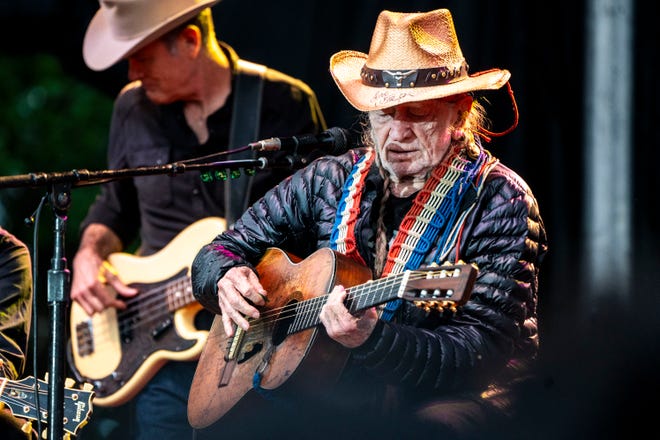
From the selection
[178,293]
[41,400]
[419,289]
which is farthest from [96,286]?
[419,289]

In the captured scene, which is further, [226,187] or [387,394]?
[226,187]

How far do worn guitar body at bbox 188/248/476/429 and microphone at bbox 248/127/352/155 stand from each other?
1.13 feet

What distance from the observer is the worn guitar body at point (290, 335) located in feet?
11.0

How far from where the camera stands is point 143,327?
17.4ft

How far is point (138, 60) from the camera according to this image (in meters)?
5.25

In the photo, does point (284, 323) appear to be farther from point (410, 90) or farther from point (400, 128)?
point (410, 90)

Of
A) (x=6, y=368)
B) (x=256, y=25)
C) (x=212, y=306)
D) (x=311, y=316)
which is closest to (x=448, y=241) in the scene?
(x=311, y=316)

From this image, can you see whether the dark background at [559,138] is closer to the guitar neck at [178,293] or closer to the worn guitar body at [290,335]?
the worn guitar body at [290,335]

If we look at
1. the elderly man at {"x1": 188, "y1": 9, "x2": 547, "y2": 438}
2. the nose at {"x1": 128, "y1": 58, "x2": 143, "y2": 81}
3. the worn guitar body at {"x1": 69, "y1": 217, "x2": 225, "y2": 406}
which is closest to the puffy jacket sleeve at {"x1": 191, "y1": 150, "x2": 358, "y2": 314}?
the elderly man at {"x1": 188, "y1": 9, "x2": 547, "y2": 438}

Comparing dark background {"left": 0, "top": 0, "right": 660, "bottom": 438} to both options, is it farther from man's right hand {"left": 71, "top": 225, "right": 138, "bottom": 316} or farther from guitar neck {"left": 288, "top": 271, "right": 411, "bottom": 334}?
man's right hand {"left": 71, "top": 225, "right": 138, "bottom": 316}

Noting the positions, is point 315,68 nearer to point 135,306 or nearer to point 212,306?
point 135,306

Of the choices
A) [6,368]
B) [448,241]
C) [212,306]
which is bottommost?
[6,368]

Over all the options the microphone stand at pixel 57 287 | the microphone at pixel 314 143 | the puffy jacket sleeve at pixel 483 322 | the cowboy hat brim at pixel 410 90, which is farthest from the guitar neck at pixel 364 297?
the microphone stand at pixel 57 287

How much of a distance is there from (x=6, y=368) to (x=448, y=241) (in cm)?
172
